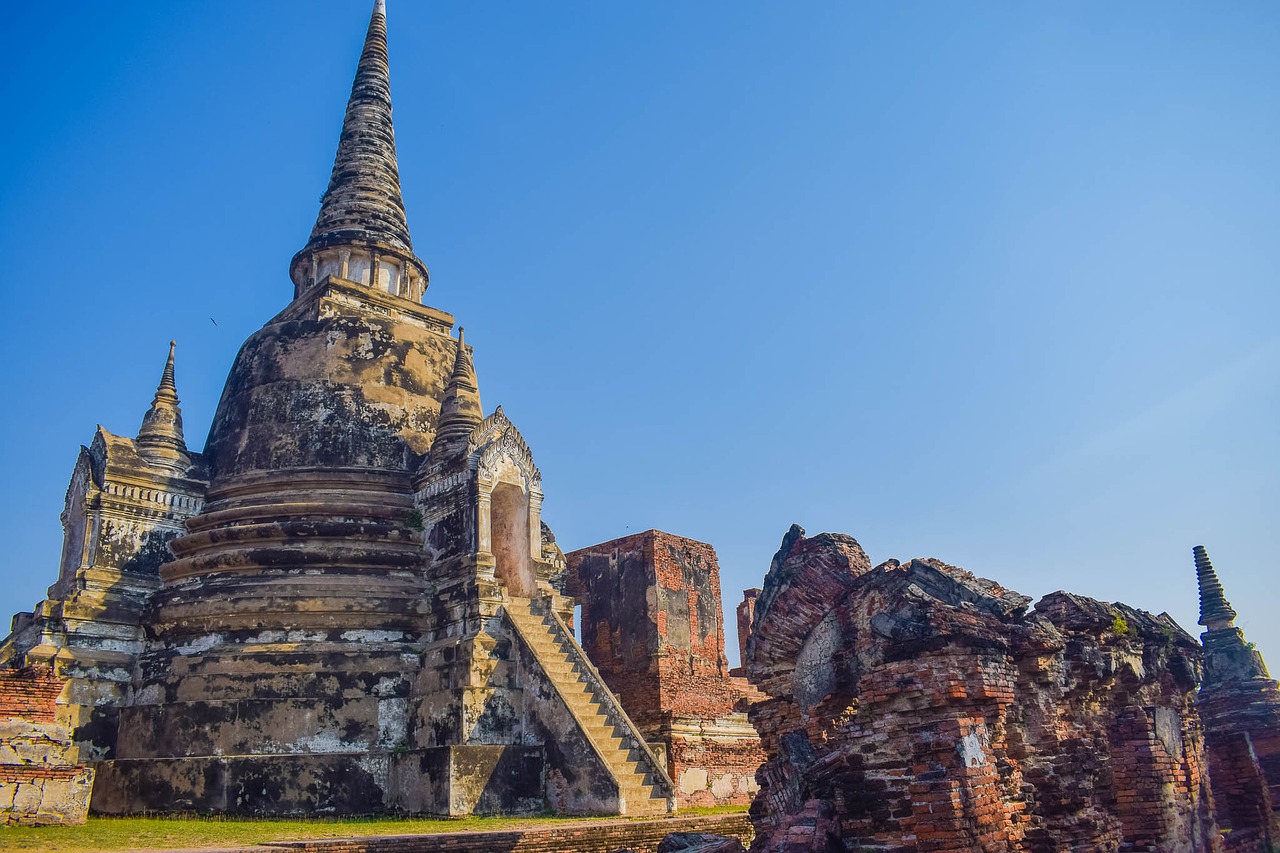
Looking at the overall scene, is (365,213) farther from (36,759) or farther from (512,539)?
(36,759)

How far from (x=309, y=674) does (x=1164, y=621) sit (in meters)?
10.7

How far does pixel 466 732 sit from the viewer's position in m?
13.3

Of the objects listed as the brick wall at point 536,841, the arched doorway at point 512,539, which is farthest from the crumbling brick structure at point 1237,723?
the arched doorway at point 512,539

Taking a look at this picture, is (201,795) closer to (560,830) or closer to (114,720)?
(114,720)

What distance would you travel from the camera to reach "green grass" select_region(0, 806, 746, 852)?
9.53m

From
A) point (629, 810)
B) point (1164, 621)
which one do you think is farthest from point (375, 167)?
point (1164, 621)

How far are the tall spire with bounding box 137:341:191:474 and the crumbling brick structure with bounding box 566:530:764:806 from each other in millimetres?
9139

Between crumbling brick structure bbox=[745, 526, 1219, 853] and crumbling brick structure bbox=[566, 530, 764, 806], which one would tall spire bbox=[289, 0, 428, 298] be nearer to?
crumbling brick structure bbox=[566, 530, 764, 806]

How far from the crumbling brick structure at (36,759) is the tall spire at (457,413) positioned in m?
6.19

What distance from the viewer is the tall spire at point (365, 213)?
20078 millimetres

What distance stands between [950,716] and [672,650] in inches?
598

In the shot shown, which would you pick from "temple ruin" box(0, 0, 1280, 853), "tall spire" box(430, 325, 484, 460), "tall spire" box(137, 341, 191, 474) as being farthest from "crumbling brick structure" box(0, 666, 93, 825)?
"tall spire" box(430, 325, 484, 460)

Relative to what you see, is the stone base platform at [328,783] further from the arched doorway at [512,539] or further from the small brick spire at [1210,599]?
the small brick spire at [1210,599]

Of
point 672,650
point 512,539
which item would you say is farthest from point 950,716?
point 672,650
